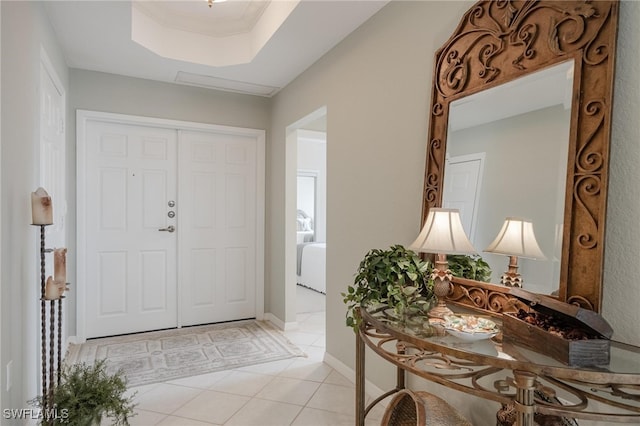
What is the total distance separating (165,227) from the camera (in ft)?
12.5

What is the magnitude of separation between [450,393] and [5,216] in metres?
2.20

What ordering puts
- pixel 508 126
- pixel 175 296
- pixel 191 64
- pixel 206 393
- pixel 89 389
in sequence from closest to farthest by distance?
pixel 508 126 < pixel 89 389 < pixel 206 393 < pixel 191 64 < pixel 175 296

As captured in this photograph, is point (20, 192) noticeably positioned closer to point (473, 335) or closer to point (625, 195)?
point (473, 335)

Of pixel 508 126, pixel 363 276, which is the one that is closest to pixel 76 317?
pixel 363 276

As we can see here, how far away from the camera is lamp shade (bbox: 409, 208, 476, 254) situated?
151cm

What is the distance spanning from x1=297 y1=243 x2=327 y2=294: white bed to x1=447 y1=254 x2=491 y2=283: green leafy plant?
3760 millimetres

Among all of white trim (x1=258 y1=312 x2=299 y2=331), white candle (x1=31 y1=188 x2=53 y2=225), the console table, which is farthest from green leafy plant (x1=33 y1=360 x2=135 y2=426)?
white trim (x1=258 y1=312 x2=299 y2=331)

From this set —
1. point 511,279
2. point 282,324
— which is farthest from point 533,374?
point 282,324

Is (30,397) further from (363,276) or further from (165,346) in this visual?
(363,276)

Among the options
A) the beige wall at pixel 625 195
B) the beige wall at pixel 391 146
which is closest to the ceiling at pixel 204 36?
the beige wall at pixel 391 146

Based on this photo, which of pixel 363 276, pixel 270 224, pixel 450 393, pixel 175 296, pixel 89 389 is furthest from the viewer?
pixel 270 224

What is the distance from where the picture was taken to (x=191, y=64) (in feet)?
10.6

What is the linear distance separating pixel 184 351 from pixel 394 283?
2.38 meters

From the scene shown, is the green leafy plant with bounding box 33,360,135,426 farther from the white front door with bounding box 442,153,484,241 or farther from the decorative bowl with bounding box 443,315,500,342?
the white front door with bounding box 442,153,484,241
